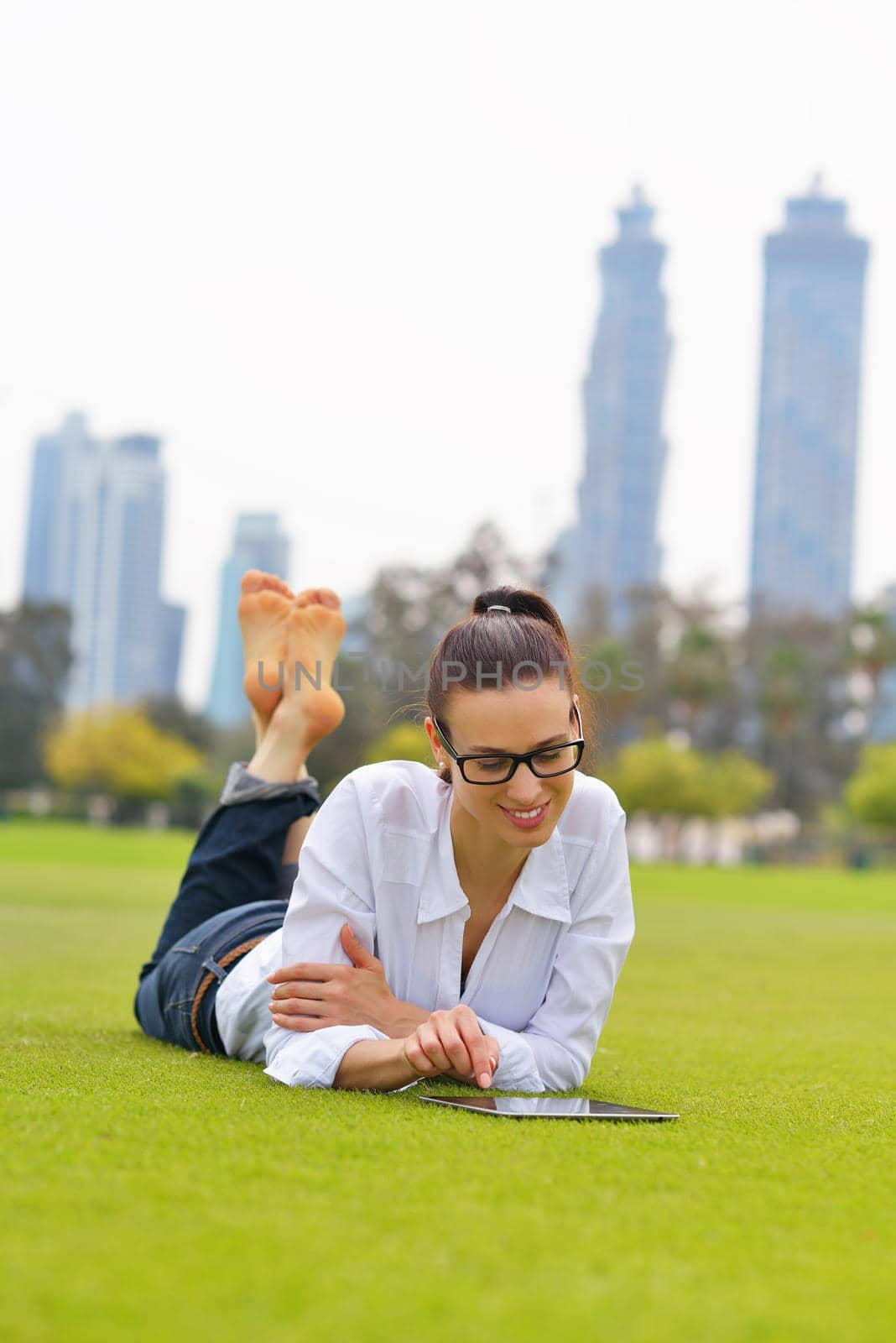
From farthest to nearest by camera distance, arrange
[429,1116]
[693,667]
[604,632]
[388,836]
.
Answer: [604,632]
[693,667]
[388,836]
[429,1116]

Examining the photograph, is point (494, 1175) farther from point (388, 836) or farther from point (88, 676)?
point (88, 676)

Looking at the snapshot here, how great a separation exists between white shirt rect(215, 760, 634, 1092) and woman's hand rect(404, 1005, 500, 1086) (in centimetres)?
22

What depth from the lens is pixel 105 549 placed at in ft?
575

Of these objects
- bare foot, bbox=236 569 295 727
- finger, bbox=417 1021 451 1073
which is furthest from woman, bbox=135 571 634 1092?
bare foot, bbox=236 569 295 727

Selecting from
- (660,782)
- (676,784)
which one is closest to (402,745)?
(660,782)

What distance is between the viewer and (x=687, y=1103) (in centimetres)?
339

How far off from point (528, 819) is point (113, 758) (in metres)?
73.3

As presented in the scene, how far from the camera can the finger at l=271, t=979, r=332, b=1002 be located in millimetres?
3250

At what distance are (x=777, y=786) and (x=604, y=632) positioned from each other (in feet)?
40.6

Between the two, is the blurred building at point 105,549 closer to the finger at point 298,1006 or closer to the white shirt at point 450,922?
the white shirt at point 450,922

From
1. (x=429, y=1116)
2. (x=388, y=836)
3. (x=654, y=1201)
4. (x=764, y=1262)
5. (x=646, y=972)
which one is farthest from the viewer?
(x=646, y=972)

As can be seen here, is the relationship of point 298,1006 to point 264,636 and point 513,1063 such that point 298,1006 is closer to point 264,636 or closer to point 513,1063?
point 513,1063

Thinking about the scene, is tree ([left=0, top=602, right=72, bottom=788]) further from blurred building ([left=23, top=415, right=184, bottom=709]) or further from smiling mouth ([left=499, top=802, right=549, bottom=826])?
blurred building ([left=23, top=415, right=184, bottom=709])

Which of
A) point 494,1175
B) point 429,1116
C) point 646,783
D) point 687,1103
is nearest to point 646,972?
point 687,1103
